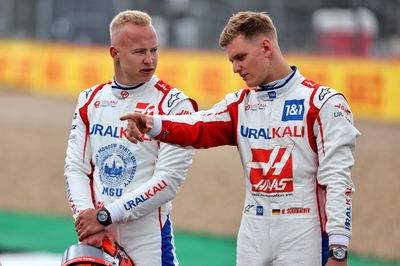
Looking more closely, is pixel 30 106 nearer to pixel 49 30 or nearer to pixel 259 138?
pixel 49 30

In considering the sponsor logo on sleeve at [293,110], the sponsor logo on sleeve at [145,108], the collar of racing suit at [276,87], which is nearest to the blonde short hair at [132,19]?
the sponsor logo on sleeve at [145,108]

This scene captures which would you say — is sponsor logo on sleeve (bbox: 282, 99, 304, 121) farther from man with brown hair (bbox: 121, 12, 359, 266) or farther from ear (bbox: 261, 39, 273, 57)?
ear (bbox: 261, 39, 273, 57)

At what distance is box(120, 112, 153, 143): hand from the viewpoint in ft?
12.1

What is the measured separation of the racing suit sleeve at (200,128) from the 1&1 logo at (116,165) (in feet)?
1.50

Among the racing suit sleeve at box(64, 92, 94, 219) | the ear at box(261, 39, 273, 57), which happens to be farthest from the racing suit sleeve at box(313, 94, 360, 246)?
the racing suit sleeve at box(64, 92, 94, 219)

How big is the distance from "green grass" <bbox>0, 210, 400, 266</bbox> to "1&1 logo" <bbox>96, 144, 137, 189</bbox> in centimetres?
341

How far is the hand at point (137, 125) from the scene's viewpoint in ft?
12.1

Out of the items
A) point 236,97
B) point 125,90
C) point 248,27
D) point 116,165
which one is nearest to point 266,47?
→ point 248,27

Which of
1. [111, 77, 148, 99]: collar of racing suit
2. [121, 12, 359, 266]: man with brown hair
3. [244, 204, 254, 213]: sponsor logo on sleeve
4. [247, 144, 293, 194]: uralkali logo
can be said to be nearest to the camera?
[121, 12, 359, 266]: man with brown hair

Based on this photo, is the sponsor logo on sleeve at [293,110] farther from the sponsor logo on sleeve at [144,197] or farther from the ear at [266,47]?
the sponsor logo on sleeve at [144,197]

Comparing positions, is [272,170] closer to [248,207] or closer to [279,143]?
[279,143]

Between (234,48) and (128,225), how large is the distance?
47.4 inches

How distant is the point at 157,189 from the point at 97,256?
53cm

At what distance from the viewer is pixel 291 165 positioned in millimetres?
3738
